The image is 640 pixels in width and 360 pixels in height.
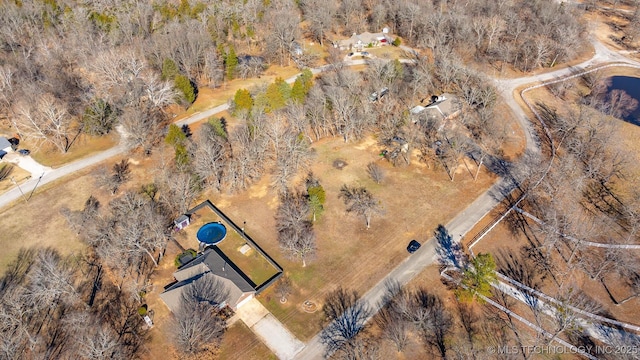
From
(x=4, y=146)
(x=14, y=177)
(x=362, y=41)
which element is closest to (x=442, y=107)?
(x=362, y=41)

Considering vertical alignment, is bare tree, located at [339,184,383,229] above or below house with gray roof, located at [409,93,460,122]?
below

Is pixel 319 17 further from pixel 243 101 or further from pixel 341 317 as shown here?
pixel 341 317

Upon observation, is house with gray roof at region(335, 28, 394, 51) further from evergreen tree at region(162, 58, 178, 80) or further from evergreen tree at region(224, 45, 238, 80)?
evergreen tree at region(162, 58, 178, 80)

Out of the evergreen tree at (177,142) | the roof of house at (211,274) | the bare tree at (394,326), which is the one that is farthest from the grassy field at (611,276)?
the evergreen tree at (177,142)

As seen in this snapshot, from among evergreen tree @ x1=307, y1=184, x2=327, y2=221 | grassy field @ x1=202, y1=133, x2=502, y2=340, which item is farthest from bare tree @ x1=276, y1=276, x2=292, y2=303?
evergreen tree @ x1=307, y1=184, x2=327, y2=221

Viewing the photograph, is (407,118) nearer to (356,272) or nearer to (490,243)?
(490,243)

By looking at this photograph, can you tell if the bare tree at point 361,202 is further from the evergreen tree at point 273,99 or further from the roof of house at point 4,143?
the roof of house at point 4,143

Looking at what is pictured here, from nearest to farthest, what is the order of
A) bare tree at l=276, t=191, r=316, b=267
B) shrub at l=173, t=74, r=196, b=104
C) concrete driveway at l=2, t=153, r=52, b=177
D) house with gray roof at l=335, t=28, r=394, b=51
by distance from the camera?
bare tree at l=276, t=191, r=316, b=267 → concrete driveway at l=2, t=153, r=52, b=177 → shrub at l=173, t=74, r=196, b=104 → house with gray roof at l=335, t=28, r=394, b=51
